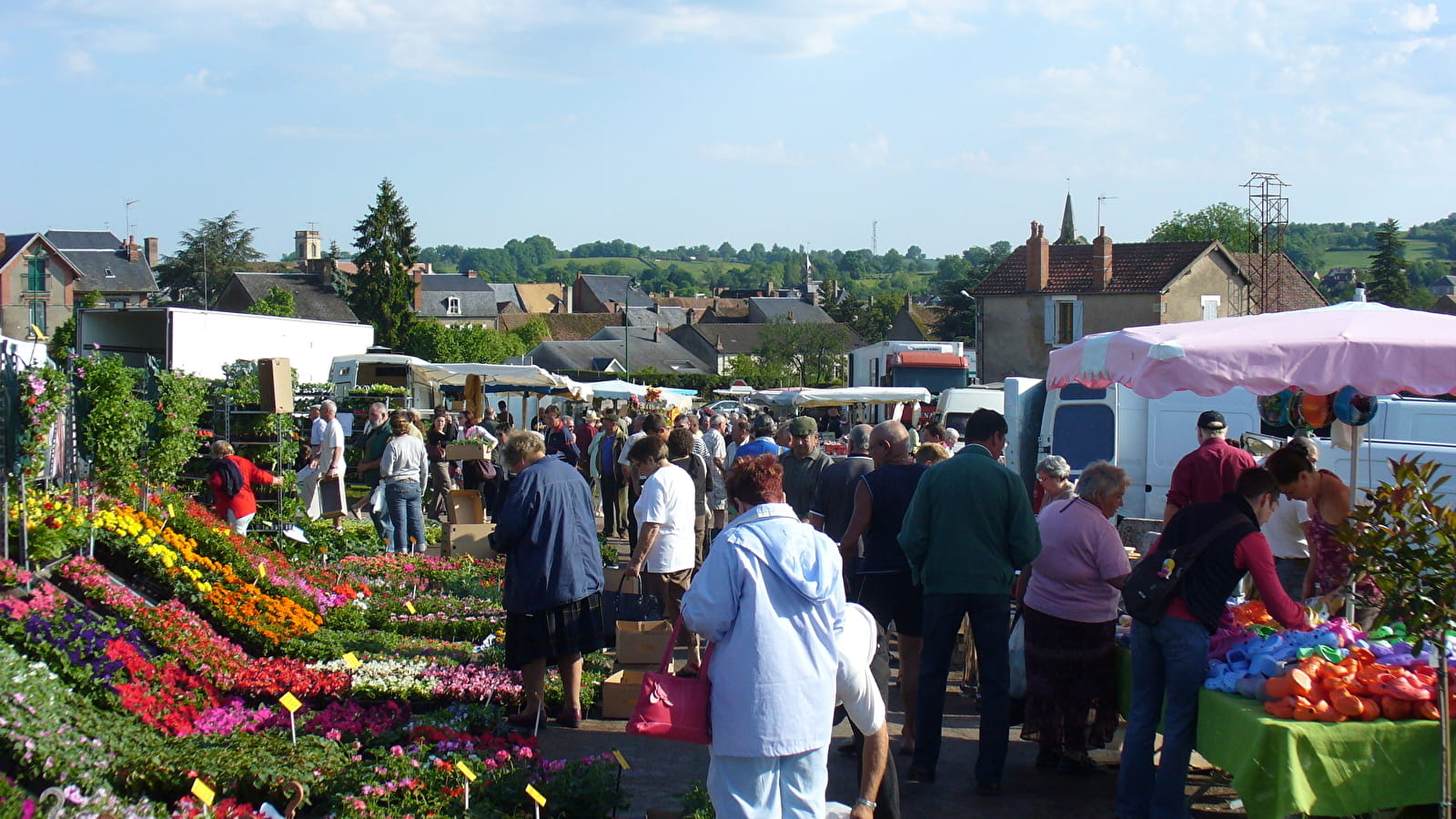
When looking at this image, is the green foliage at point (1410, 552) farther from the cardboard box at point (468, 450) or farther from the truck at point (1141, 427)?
the cardboard box at point (468, 450)

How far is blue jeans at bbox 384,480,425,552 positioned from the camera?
42.9 feet

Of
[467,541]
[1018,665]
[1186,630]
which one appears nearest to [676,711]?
[1186,630]

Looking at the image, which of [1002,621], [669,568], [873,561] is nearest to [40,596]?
[669,568]

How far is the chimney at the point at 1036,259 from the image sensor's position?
45.0 meters

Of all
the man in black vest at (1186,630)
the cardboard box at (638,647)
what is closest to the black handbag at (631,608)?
the cardboard box at (638,647)

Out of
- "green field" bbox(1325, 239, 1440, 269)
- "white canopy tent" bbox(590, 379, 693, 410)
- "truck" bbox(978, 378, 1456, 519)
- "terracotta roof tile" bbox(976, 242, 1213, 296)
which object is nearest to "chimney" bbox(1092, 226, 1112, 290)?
"terracotta roof tile" bbox(976, 242, 1213, 296)

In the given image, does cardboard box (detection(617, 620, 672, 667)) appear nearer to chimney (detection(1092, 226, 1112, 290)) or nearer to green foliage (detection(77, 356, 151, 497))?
green foliage (detection(77, 356, 151, 497))

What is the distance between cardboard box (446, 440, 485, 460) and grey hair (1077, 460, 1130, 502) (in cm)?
1051

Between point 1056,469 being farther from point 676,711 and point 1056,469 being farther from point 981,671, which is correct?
point 676,711

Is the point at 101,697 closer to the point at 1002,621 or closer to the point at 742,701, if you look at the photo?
the point at 742,701

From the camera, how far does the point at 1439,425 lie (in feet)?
39.5

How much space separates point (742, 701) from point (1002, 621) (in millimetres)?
2526

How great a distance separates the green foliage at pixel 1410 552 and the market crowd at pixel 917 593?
453 mm

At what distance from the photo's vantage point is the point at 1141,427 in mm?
14547
